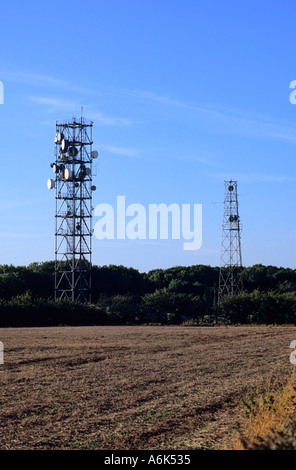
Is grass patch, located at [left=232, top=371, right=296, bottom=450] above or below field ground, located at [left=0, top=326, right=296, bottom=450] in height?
above

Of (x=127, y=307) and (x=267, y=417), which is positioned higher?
(x=127, y=307)

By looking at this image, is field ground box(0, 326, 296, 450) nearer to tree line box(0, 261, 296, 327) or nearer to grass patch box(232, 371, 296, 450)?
grass patch box(232, 371, 296, 450)

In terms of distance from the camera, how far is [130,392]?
61.4 ft

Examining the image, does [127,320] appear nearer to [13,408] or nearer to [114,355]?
[114,355]

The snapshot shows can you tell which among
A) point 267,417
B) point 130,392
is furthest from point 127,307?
point 267,417

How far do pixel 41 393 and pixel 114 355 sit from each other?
11621 mm

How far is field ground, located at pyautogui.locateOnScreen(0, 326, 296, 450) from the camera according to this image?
1293 centimetres

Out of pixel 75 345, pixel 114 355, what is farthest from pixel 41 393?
pixel 75 345

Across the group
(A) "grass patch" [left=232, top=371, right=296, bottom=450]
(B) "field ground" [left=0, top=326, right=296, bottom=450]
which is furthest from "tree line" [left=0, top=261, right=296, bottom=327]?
(A) "grass patch" [left=232, top=371, right=296, bottom=450]

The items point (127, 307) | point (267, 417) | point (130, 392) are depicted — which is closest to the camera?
point (267, 417)

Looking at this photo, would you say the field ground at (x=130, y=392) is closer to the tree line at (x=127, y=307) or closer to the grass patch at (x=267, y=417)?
the grass patch at (x=267, y=417)

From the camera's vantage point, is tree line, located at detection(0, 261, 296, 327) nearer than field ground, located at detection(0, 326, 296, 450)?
No

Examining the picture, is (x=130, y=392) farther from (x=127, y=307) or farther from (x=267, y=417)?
(x=127, y=307)
